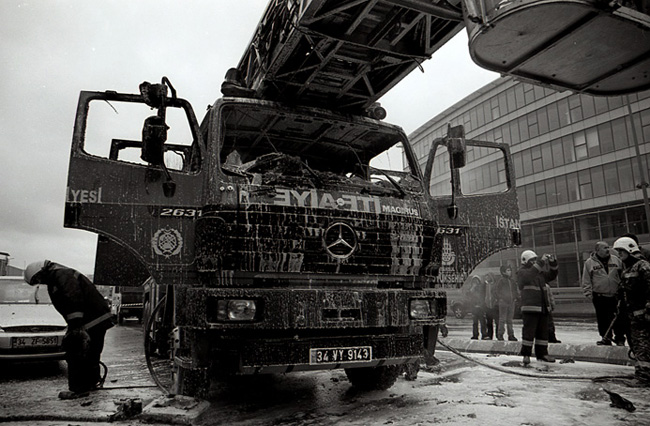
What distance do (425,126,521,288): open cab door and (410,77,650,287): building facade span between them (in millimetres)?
19075

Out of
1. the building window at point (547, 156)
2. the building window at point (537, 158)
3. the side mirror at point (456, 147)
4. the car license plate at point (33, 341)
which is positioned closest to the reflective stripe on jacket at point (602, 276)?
the side mirror at point (456, 147)

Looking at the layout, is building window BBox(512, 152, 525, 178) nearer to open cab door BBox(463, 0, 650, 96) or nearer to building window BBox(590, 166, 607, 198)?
building window BBox(590, 166, 607, 198)

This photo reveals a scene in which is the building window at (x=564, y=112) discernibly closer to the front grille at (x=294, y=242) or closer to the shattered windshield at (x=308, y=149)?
the shattered windshield at (x=308, y=149)

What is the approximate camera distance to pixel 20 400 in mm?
4926

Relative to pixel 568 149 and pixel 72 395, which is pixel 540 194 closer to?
pixel 568 149

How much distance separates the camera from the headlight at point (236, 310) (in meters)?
3.50

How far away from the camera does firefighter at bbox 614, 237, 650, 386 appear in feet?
15.8

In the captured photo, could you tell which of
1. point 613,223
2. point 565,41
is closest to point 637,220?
point 613,223

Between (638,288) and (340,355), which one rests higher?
(638,288)

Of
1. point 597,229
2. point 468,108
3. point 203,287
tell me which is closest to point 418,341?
point 203,287

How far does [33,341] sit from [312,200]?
4.79 m

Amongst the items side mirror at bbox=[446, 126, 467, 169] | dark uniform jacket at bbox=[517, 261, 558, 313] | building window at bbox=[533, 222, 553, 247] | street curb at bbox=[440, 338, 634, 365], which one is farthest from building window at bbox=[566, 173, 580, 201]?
side mirror at bbox=[446, 126, 467, 169]

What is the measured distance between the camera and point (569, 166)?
29609 mm

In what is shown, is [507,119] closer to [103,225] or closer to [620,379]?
[620,379]
